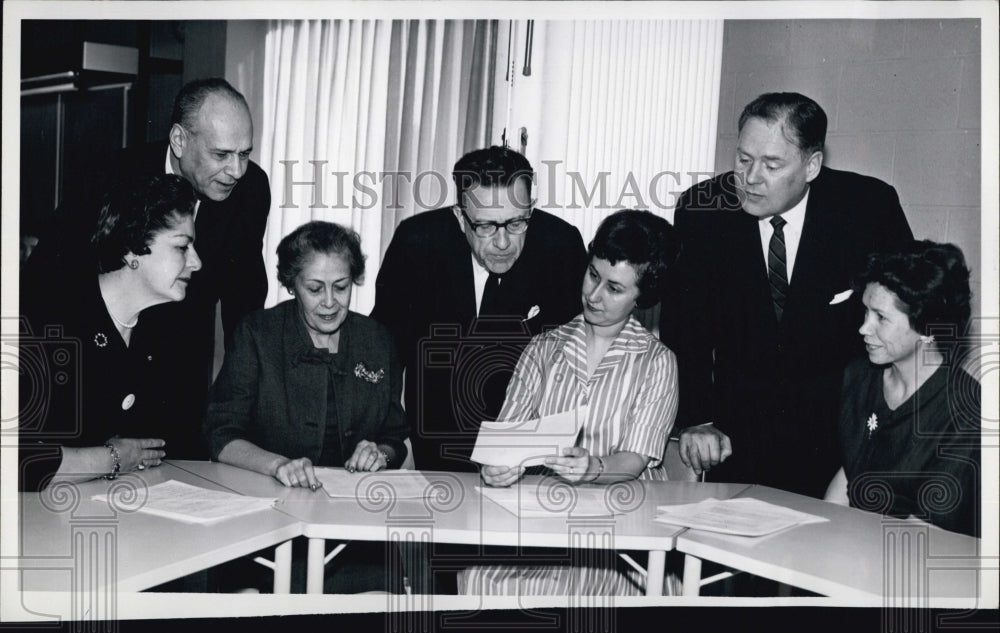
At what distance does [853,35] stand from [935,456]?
90cm

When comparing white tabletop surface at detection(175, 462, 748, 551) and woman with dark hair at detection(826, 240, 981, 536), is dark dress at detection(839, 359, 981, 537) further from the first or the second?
white tabletop surface at detection(175, 462, 748, 551)

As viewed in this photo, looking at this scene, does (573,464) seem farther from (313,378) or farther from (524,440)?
(313,378)

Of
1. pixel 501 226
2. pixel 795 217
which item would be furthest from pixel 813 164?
pixel 501 226

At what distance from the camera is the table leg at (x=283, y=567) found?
172 cm

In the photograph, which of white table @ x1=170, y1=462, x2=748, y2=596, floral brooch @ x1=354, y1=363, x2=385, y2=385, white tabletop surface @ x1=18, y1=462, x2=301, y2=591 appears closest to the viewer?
white tabletop surface @ x1=18, y1=462, x2=301, y2=591

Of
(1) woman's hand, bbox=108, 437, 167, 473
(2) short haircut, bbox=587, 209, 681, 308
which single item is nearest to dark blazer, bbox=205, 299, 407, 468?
(1) woman's hand, bbox=108, 437, 167, 473

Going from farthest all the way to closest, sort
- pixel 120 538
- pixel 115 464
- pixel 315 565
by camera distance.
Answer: pixel 115 464 → pixel 315 565 → pixel 120 538

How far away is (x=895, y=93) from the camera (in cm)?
188

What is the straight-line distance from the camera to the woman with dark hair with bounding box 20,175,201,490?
6.23 feet

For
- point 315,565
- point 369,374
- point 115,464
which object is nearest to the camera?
point 315,565

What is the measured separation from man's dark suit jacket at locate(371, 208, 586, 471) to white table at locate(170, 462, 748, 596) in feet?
0.46

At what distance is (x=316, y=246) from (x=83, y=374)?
0.57 meters

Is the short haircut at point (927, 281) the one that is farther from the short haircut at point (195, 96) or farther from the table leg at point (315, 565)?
the short haircut at point (195, 96)

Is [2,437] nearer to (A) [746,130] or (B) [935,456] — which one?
(A) [746,130]
